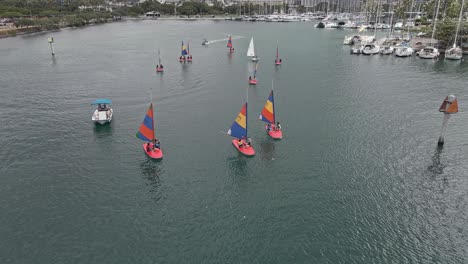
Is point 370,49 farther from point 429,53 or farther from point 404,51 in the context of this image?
point 429,53

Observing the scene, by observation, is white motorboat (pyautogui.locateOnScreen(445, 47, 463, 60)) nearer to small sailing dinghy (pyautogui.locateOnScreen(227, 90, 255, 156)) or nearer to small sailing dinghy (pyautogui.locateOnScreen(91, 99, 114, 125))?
small sailing dinghy (pyautogui.locateOnScreen(227, 90, 255, 156))

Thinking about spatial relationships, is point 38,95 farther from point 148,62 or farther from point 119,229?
point 119,229

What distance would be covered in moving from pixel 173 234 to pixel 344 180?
2668 cm

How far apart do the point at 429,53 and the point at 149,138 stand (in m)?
123

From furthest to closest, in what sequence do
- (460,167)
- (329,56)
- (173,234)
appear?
1. (329,56)
2. (460,167)
3. (173,234)

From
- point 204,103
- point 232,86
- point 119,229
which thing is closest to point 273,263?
point 119,229

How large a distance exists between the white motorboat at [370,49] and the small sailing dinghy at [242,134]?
10968 centimetres

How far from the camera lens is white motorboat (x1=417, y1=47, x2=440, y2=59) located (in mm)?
140125

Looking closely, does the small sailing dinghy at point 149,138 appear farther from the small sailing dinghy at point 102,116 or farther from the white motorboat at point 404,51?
the white motorboat at point 404,51

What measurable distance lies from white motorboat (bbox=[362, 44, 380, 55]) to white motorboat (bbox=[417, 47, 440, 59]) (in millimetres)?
17543

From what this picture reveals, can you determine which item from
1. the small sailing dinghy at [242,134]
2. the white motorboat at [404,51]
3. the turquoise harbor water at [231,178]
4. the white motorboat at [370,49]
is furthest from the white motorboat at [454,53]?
the small sailing dinghy at [242,134]

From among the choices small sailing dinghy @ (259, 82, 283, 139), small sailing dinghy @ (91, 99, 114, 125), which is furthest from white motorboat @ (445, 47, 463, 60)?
small sailing dinghy @ (91, 99, 114, 125)

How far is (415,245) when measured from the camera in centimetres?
4138

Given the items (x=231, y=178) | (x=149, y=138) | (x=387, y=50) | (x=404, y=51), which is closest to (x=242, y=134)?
(x=231, y=178)
